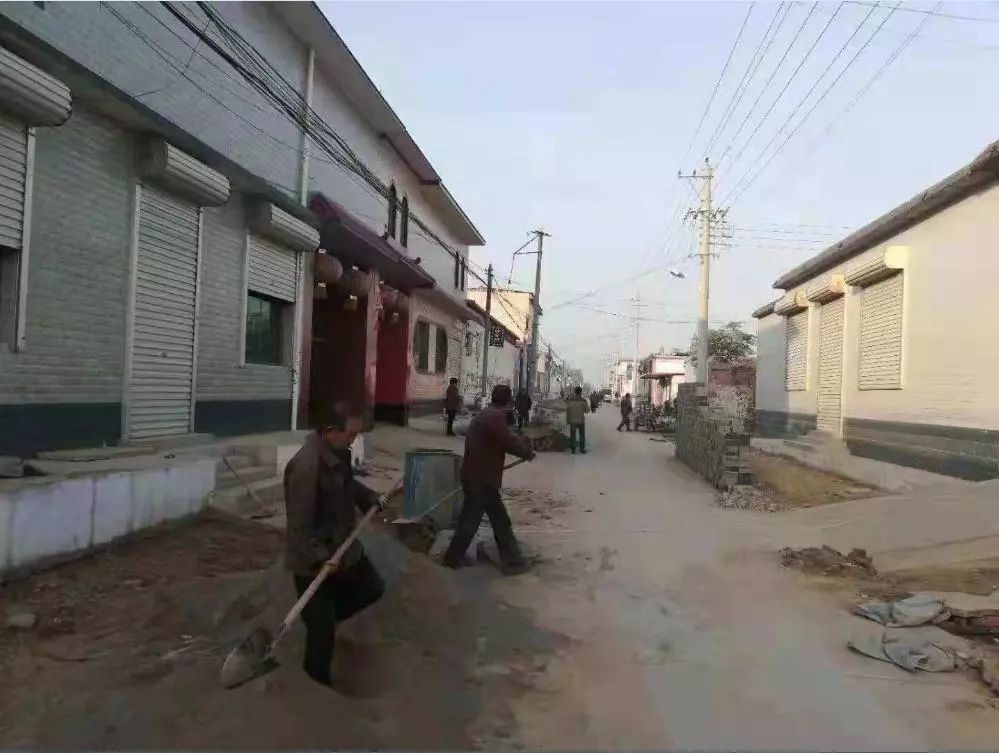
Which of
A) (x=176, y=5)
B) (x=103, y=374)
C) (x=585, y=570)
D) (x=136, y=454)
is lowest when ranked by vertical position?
(x=585, y=570)

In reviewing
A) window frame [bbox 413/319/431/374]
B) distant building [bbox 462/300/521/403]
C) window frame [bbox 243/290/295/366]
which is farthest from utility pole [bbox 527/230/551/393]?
window frame [bbox 243/290/295/366]

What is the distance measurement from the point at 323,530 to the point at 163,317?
5.90m

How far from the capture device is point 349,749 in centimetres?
333

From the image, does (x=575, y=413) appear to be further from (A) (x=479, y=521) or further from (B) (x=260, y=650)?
(B) (x=260, y=650)

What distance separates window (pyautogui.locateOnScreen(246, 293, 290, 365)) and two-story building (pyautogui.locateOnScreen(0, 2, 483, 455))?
0.13 ft

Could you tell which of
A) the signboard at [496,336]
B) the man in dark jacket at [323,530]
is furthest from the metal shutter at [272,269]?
the signboard at [496,336]

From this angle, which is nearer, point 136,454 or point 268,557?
point 268,557

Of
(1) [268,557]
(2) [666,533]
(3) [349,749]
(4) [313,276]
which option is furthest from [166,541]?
(4) [313,276]

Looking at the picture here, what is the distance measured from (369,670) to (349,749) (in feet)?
2.58

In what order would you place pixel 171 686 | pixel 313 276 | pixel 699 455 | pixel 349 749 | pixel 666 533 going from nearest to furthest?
pixel 349 749, pixel 171 686, pixel 666 533, pixel 313 276, pixel 699 455

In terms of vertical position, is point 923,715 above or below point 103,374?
below

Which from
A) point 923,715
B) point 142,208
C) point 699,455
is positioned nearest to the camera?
point 923,715

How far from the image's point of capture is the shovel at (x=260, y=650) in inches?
139

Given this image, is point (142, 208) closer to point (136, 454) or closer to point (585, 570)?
point (136, 454)
